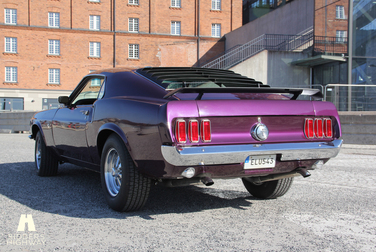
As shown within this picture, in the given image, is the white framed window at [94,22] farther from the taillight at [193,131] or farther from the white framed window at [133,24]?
the taillight at [193,131]

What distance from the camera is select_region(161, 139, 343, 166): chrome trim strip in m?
3.36

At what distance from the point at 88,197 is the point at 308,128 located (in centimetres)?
269

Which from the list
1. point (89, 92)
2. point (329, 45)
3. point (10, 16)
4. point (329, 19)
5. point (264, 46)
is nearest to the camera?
point (89, 92)

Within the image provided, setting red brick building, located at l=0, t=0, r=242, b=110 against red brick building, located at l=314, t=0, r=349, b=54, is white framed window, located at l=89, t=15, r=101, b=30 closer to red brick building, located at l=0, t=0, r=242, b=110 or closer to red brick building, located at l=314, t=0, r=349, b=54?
red brick building, located at l=0, t=0, r=242, b=110

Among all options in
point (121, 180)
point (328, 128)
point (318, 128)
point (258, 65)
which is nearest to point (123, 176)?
point (121, 180)

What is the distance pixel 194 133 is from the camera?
3.44 m

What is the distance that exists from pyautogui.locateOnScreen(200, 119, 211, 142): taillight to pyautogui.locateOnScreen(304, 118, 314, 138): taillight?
1.08m

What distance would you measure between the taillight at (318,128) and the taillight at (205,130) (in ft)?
3.55

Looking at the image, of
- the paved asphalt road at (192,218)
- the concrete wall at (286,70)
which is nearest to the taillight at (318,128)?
the paved asphalt road at (192,218)

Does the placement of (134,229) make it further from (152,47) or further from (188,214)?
(152,47)

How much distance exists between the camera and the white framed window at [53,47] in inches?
1588

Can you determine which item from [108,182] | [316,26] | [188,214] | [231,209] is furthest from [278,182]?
[316,26]

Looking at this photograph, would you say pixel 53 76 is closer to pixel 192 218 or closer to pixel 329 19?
pixel 329 19

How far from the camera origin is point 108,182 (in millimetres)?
4262
